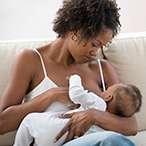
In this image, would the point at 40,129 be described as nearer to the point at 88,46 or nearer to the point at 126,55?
the point at 88,46

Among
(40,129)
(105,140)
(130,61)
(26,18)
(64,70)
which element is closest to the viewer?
(105,140)

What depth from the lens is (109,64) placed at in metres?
1.78

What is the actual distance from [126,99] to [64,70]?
1.49ft

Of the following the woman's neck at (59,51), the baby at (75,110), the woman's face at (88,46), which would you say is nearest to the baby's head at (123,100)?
the baby at (75,110)

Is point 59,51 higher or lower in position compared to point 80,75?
higher

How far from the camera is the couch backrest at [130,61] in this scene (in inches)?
73.1

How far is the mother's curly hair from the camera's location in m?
1.42

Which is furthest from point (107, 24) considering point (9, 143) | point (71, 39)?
point (9, 143)

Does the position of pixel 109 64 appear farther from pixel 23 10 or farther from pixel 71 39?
pixel 23 10

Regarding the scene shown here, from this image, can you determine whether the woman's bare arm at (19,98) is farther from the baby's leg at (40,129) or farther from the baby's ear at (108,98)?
the baby's ear at (108,98)

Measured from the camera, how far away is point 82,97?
1312mm

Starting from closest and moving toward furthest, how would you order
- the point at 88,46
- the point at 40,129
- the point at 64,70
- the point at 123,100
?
the point at 40,129, the point at 123,100, the point at 88,46, the point at 64,70

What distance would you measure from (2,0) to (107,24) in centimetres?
123

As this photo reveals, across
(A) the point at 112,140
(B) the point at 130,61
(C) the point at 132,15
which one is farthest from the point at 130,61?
(A) the point at 112,140
